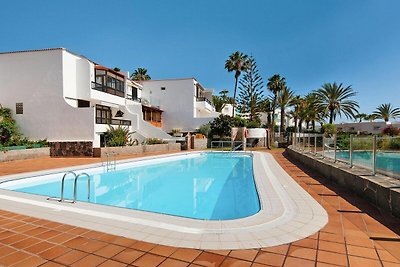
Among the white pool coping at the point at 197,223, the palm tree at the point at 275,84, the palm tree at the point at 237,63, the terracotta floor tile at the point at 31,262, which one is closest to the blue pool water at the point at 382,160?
the white pool coping at the point at 197,223

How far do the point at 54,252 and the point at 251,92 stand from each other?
4003 centimetres

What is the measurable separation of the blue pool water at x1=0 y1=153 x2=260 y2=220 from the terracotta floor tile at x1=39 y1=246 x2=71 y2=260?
3150mm

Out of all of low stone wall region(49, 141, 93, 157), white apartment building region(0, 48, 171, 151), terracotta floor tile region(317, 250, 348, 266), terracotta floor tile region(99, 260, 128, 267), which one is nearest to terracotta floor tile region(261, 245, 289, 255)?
terracotta floor tile region(317, 250, 348, 266)

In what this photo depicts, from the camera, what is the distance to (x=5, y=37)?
18125 millimetres

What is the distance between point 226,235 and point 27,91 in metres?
21.0

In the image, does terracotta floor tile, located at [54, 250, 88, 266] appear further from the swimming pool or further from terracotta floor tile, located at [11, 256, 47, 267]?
the swimming pool

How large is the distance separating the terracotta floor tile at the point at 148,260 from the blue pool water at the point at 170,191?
2964 mm

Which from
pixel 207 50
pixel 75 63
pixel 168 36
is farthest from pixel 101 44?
pixel 207 50

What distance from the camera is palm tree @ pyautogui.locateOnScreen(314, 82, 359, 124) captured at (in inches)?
1247

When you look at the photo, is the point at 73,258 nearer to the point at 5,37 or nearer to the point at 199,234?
the point at 199,234

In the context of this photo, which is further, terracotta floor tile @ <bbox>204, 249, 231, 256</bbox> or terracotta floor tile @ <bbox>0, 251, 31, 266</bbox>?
terracotta floor tile @ <bbox>204, 249, 231, 256</bbox>

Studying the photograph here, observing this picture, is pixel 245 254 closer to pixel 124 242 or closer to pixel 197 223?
pixel 197 223

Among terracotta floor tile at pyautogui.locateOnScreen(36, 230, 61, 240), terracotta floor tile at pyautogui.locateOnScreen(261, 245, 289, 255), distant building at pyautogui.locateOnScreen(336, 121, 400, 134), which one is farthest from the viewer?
distant building at pyautogui.locateOnScreen(336, 121, 400, 134)

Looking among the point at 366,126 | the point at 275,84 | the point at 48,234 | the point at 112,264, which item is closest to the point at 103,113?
the point at 48,234
